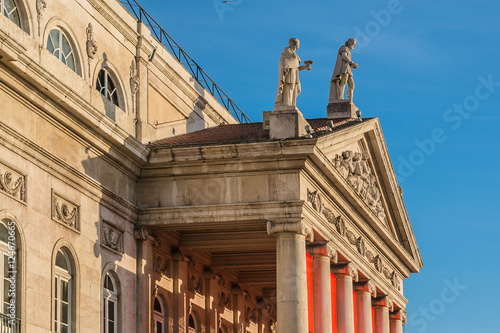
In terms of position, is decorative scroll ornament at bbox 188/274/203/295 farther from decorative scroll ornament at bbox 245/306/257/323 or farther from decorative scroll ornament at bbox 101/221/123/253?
decorative scroll ornament at bbox 245/306/257/323

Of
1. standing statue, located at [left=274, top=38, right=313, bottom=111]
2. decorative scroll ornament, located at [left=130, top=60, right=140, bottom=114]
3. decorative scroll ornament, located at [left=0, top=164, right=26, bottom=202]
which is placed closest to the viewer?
decorative scroll ornament, located at [left=0, top=164, right=26, bottom=202]

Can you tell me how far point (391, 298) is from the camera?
43.6 metres

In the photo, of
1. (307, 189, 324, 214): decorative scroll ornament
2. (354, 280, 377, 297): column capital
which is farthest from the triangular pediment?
(354, 280, 377, 297): column capital

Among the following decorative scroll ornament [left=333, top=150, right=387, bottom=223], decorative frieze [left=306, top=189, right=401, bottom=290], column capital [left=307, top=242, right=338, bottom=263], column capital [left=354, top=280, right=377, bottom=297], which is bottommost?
column capital [left=354, top=280, right=377, bottom=297]

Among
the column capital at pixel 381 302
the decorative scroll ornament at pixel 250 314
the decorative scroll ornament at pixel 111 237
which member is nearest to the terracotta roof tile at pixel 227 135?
the decorative scroll ornament at pixel 111 237

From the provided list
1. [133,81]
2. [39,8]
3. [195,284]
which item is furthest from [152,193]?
[39,8]

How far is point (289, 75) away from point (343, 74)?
7195 millimetres

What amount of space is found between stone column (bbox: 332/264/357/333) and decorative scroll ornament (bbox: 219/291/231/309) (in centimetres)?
533

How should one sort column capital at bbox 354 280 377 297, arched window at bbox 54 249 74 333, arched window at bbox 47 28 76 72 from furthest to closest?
column capital at bbox 354 280 377 297 → arched window at bbox 47 28 76 72 → arched window at bbox 54 249 74 333

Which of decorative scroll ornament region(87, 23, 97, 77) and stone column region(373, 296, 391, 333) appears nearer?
decorative scroll ornament region(87, 23, 97, 77)

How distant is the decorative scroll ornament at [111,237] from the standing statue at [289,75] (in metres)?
5.66

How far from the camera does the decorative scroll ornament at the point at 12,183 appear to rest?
87.5 feet

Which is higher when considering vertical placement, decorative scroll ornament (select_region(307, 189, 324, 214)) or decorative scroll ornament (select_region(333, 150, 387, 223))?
decorative scroll ornament (select_region(333, 150, 387, 223))

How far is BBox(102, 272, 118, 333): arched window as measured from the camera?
3162 cm
